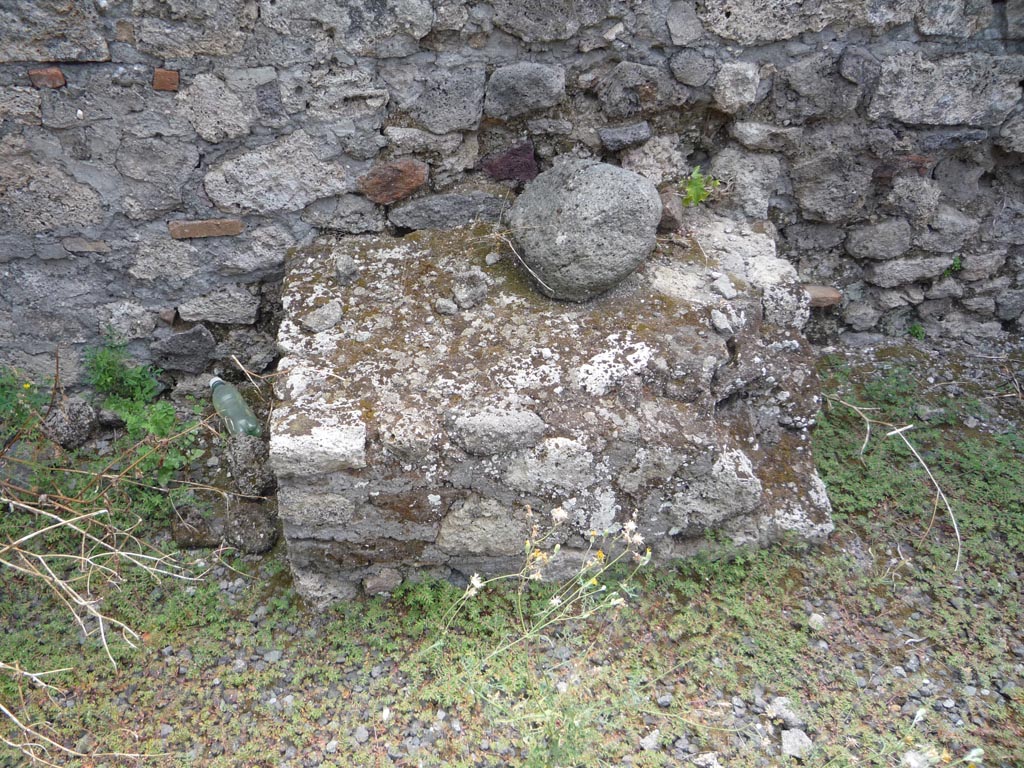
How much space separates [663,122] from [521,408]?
136 cm

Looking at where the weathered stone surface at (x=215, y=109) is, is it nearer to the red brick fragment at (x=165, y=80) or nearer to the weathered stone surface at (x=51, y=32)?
the red brick fragment at (x=165, y=80)

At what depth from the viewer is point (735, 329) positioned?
2539 millimetres

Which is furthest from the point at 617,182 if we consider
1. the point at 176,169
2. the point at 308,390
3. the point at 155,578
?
the point at 155,578

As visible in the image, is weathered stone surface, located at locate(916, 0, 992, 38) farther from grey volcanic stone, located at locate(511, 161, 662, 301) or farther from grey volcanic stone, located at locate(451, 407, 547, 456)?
grey volcanic stone, located at locate(451, 407, 547, 456)

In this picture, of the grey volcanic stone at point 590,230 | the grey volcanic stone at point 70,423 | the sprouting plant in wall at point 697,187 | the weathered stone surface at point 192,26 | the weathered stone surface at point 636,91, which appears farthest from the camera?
the sprouting plant in wall at point 697,187

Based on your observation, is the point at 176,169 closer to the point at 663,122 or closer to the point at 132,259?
the point at 132,259

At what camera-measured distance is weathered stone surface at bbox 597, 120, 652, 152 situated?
9.23 feet

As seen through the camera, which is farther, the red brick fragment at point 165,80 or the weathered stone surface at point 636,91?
the weathered stone surface at point 636,91

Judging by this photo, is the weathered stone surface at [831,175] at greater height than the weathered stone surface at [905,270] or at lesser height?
greater

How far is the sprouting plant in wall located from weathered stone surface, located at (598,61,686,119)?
299 millimetres

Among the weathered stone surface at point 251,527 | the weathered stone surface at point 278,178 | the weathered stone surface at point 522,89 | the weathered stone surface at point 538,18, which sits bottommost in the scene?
the weathered stone surface at point 251,527

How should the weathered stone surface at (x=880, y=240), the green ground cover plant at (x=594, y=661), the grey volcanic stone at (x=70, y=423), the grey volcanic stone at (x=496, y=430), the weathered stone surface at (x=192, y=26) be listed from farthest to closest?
the weathered stone surface at (x=880, y=240) → the grey volcanic stone at (x=70, y=423) → the weathered stone surface at (x=192, y=26) → the grey volcanic stone at (x=496, y=430) → the green ground cover plant at (x=594, y=661)

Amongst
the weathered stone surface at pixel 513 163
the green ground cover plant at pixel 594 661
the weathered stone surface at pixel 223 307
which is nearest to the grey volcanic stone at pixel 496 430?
the green ground cover plant at pixel 594 661

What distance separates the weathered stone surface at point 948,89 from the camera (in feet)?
9.22
